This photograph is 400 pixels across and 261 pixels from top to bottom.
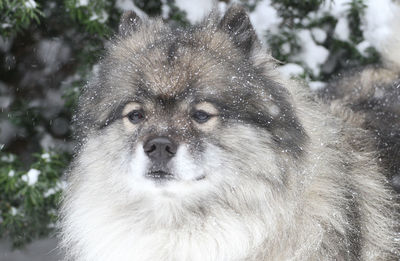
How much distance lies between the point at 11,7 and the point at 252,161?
8.94 feet

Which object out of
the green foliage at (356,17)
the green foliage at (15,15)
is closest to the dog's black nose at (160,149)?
the green foliage at (15,15)

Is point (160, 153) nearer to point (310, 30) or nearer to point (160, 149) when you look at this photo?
point (160, 149)

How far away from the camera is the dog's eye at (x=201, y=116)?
2.75 m

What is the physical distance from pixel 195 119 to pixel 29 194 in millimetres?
2402

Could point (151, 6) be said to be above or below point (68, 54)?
above

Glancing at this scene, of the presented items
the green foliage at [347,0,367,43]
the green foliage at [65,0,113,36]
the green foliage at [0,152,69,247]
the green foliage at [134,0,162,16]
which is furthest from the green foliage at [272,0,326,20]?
the green foliage at [0,152,69,247]

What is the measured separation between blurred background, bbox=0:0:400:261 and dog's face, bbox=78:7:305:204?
2.02 meters

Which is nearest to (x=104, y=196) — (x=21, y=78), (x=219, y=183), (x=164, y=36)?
(x=219, y=183)

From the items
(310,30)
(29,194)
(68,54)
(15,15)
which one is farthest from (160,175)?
(310,30)

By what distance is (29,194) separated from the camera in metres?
4.58

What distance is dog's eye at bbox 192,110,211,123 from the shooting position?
2752 mm

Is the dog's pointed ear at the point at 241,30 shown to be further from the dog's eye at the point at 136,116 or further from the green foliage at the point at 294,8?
the green foliage at the point at 294,8

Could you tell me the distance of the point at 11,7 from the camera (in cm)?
443

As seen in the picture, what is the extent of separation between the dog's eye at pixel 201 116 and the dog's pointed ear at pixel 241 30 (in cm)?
46
